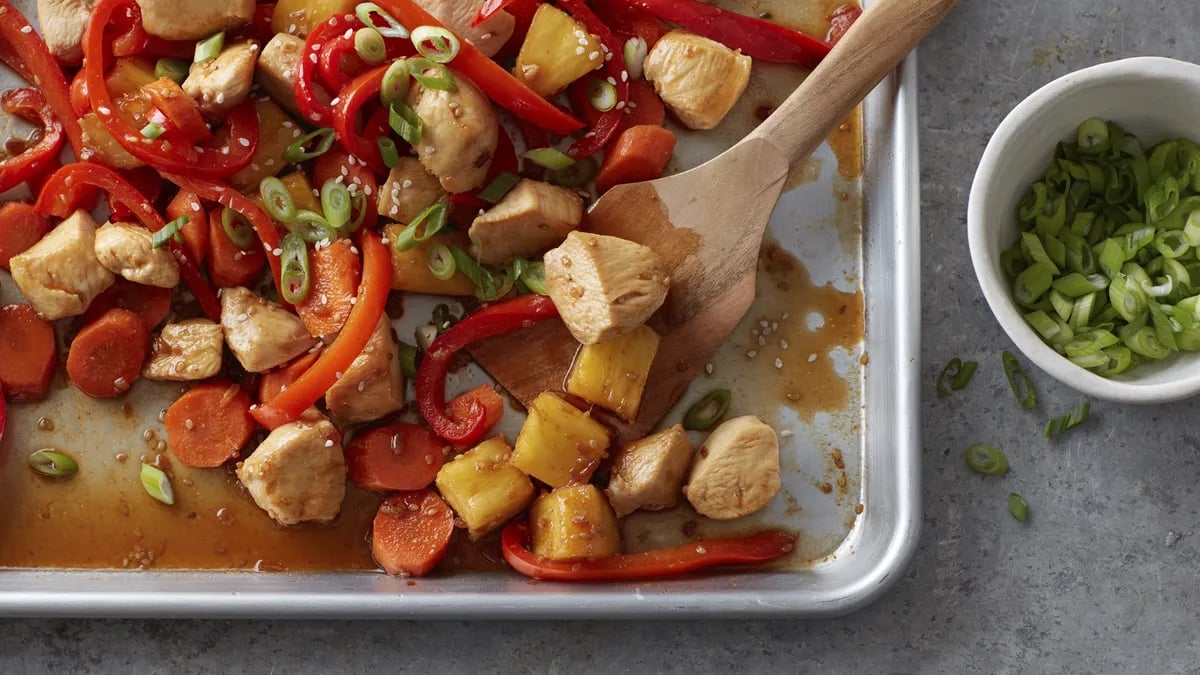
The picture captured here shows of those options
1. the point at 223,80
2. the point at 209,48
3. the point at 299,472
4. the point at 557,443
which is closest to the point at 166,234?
the point at 223,80

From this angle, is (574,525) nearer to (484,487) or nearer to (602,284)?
(484,487)

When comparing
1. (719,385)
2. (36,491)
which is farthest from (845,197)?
(36,491)

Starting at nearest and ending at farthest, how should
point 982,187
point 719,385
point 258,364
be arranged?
point 982,187 < point 258,364 < point 719,385

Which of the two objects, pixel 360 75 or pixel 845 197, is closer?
pixel 360 75

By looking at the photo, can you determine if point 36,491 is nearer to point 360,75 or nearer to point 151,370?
point 151,370

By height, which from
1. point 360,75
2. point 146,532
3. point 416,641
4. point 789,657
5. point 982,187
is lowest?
point 789,657

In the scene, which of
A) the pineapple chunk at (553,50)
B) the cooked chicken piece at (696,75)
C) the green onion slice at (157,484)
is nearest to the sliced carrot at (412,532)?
the green onion slice at (157,484)
